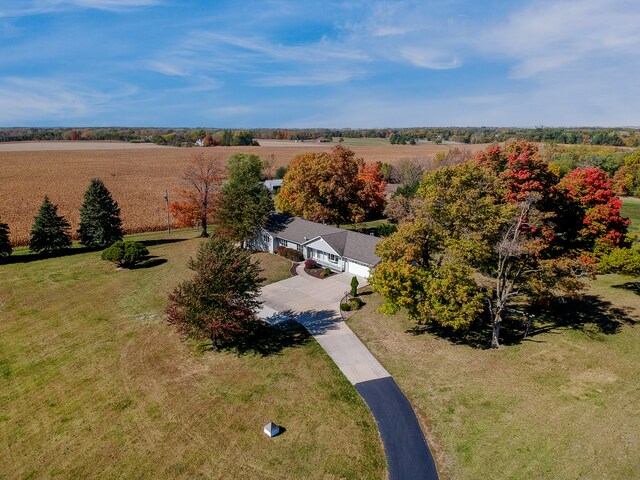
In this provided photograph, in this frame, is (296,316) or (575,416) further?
(296,316)

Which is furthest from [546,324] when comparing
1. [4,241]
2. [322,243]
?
[4,241]

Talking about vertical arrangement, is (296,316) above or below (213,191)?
below

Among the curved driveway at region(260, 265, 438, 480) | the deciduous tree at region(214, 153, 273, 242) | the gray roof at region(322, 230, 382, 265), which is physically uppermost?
the deciduous tree at region(214, 153, 273, 242)

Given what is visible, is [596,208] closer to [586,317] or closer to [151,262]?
[586,317]

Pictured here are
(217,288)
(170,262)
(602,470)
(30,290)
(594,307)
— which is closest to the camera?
(602,470)

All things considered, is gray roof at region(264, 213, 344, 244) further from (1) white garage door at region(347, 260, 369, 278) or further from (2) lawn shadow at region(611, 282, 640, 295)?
(2) lawn shadow at region(611, 282, 640, 295)

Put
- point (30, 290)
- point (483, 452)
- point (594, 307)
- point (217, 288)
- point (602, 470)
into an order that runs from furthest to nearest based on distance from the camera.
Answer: point (30, 290) → point (594, 307) → point (217, 288) → point (483, 452) → point (602, 470)

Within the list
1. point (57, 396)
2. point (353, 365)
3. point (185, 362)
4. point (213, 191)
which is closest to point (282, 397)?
point (353, 365)

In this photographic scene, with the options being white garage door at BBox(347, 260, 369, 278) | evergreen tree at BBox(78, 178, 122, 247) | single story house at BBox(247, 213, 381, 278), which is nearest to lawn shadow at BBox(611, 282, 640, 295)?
single story house at BBox(247, 213, 381, 278)

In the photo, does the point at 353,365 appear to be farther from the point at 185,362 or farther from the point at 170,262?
the point at 170,262
